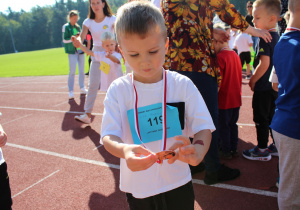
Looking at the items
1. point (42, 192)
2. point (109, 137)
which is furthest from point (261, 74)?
Answer: point (42, 192)

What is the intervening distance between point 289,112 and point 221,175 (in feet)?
4.75

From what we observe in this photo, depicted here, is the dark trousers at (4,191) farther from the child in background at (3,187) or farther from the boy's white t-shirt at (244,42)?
the boy's white t-shirt at (244,42)

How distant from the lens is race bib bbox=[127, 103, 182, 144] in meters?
1.39

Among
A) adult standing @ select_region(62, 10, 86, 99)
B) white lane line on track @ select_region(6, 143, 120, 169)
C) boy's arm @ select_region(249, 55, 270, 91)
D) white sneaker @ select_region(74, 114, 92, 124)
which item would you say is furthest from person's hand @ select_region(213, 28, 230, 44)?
adult standing @ select_region(62, 10, 86, 99)

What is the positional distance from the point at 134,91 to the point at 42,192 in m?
2.65

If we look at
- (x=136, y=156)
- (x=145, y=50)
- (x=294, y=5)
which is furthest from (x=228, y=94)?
(x=136, y=156)

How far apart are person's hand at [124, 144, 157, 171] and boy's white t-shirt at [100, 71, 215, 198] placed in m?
0.27

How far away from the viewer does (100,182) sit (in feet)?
11.1

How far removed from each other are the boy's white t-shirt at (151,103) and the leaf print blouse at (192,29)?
0.96m

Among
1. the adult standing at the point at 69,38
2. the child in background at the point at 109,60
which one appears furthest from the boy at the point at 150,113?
the adult standing at the point at 69,38

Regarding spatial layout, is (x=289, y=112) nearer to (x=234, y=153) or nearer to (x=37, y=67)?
(x=234, y=153)

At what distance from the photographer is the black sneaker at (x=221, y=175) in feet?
9.59

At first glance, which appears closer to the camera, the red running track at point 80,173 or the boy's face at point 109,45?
the red running track at point 80,173

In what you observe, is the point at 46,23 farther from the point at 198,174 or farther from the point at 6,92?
the point at 198,174
